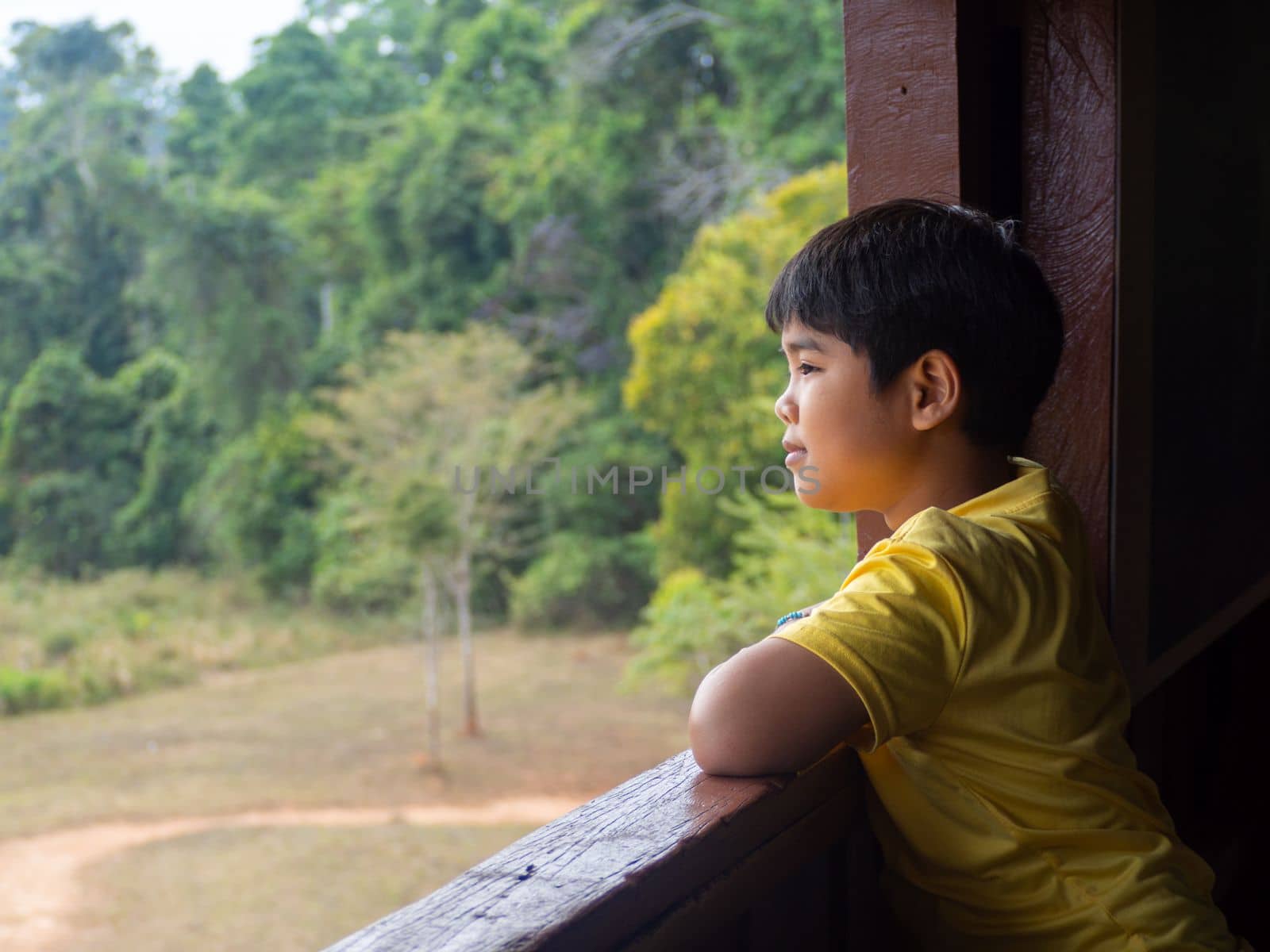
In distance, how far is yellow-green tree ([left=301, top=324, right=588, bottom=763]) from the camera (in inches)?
378

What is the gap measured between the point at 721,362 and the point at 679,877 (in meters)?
7.98

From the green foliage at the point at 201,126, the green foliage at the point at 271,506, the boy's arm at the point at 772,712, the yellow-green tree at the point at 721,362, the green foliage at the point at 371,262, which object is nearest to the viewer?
the boy's arm at the point at 772,712

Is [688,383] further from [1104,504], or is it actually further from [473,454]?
[1104,504]

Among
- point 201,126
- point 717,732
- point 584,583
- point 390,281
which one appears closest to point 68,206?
point 201,126

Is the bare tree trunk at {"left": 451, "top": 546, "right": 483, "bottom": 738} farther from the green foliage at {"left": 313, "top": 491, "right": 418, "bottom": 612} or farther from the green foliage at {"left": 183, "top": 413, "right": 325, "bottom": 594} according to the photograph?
the green foliage at {"left": 183, "top": 413, "right": 325, "bottom": 594}

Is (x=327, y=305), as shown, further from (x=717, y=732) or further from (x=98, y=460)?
(x=717, y=732)

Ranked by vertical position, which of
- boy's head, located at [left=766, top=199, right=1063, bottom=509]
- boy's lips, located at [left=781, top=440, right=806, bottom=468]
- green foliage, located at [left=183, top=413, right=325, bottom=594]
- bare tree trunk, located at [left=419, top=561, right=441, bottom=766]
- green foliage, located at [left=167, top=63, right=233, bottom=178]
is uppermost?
green foliage, located at [left=167, top=63, right=233, bottom=178]

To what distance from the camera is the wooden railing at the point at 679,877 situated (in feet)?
1.62

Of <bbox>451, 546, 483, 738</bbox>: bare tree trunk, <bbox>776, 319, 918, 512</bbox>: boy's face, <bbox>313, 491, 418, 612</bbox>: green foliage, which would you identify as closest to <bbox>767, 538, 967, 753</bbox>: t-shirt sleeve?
<bbox>776, 319, 918, 512</bbox>: boy's face

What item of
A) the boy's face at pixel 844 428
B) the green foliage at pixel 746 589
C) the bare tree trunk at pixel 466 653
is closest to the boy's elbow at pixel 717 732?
A: the boy's face at pixel 844 428

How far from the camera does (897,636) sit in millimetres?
646

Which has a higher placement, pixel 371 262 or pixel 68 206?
pixel 68 206

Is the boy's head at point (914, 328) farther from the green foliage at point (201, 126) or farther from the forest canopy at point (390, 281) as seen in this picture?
the green foliage at point (201, 126)

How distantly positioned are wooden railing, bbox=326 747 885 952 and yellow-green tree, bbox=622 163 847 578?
6.68m
